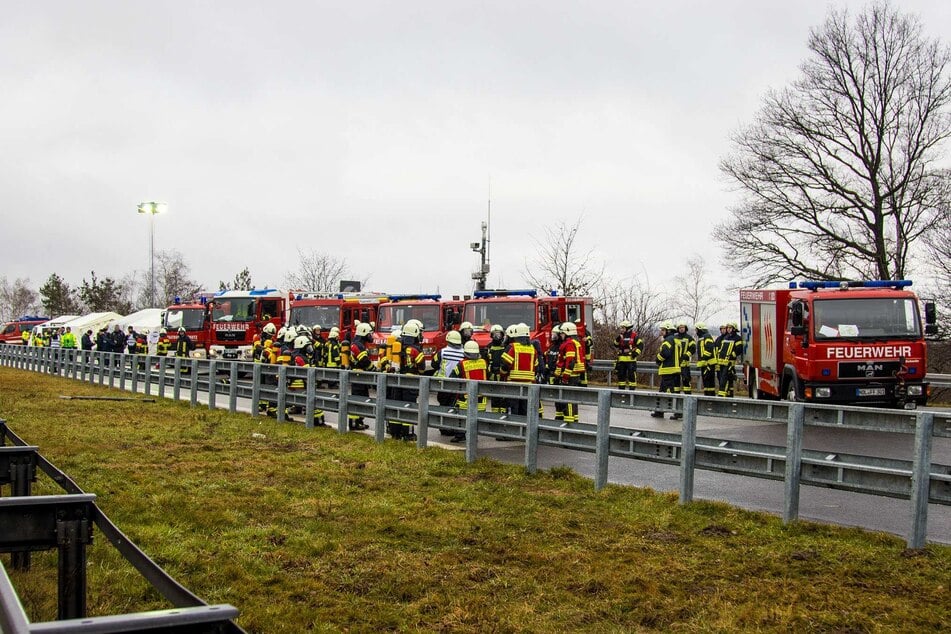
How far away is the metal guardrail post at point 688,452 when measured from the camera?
8.00 metres

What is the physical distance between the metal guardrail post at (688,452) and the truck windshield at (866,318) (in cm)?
879

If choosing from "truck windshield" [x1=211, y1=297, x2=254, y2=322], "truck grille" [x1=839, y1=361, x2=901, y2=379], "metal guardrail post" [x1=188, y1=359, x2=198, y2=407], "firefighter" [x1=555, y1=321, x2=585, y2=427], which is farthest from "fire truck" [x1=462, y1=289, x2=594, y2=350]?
"truck windshield" [x1=211, y1=297, x2=254, y2=322]

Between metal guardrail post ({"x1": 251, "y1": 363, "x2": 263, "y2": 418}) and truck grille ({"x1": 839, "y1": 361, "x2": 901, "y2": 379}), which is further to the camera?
metal guardrail post ({"x1": 251, "y1": 363, "x2": 263, "y2": 418})

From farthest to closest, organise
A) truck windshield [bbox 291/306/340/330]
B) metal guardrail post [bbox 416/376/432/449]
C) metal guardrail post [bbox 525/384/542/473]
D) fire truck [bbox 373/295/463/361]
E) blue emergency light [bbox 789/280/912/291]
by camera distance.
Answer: truck windshield [bbox 291/306/340/330] → fire truck [bbox 373/295/463/361] → blue emergency light [bbox 789/280/912/291] → metal guardrail post [bbox 416/376/432/449] → metal guardrail post [bbox 525/384/542/473]

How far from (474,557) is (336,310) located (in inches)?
882

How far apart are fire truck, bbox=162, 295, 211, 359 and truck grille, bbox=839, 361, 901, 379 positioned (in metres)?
21.8

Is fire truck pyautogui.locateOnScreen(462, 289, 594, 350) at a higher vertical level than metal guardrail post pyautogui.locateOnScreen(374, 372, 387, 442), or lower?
higher

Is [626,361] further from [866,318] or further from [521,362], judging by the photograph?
[521,362]

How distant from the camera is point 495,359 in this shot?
1469 cm

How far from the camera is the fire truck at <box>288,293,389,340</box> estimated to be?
2773 cm

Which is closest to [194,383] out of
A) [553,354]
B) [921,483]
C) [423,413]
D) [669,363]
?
[553,354]

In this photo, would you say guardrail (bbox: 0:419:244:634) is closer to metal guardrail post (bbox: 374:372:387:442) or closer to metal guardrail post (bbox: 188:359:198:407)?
metal guardrail post (bbox: 374:372:387:442)

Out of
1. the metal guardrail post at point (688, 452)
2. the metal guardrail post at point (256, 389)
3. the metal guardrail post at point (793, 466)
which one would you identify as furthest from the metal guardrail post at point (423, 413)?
the metal guardrail post at point (256, 389)

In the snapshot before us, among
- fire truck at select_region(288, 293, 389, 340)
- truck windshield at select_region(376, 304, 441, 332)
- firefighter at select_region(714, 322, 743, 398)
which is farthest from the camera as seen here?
fire truck at select_region(288, 293, 389, 340)
